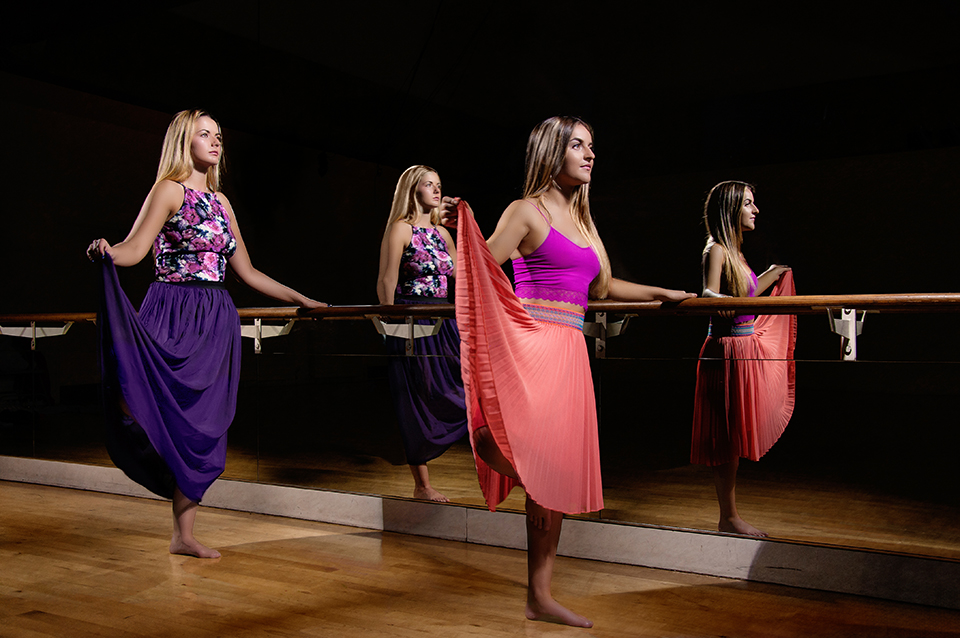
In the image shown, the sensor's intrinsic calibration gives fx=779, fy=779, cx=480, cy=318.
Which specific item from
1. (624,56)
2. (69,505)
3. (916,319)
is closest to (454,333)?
(69,505)

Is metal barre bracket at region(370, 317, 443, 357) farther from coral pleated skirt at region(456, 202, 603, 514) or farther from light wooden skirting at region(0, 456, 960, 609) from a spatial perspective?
coral pleated skirt at region(456, 202, 603, 514)

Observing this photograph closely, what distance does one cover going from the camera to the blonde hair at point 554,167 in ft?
6.39

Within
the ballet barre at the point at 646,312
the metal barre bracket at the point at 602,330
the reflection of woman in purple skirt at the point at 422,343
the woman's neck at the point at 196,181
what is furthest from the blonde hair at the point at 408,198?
the metal barre bracket at the point at 602,330

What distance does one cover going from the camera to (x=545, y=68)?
6902 mm

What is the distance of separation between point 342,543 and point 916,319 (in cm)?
585

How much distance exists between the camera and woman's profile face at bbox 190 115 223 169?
2.64 meters

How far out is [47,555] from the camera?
2.56m

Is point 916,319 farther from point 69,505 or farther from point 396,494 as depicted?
point 69,505

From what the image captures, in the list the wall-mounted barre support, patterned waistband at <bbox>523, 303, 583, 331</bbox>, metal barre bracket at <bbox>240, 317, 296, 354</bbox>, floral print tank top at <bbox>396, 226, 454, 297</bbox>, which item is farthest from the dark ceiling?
patterned waistband at <bbox>523, 303, 583, 331</bbox>

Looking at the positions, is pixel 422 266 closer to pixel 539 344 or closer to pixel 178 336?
pixel 178 336

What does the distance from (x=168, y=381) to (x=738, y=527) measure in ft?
6.15

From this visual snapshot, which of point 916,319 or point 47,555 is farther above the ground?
point 916,319

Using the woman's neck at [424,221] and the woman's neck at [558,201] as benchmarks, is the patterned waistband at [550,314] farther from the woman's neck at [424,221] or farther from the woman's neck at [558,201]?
the woman's neck at [424,221]

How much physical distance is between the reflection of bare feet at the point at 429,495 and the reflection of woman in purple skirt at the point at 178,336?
713 millimetres
